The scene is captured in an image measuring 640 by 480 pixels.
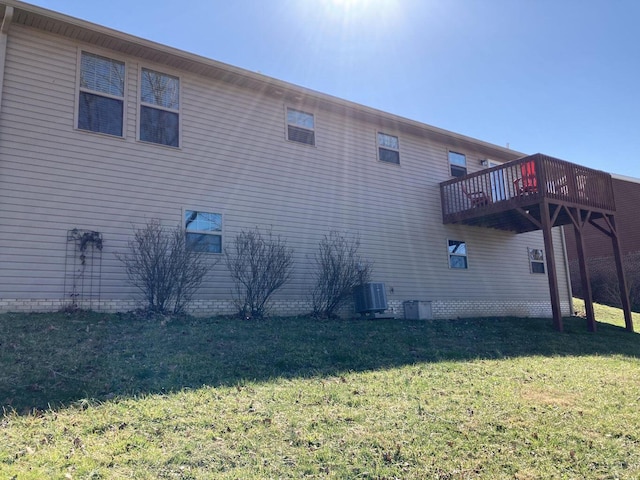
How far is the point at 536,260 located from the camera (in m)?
16.8

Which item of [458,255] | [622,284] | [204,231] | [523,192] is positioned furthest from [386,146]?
[622,284]

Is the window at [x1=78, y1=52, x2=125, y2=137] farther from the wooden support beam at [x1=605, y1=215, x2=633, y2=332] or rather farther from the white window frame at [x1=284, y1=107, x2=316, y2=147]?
the wooden support beam at [x1=605, y1=215, x2=633, y2=332]

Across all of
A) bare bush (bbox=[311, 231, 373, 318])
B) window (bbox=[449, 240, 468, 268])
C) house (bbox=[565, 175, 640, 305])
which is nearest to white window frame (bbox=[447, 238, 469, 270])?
window (bbox=[449, 240, 468, 268])

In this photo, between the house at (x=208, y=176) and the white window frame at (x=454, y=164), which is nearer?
the house at (x=208, y=176)

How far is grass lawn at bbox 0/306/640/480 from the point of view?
3.77m

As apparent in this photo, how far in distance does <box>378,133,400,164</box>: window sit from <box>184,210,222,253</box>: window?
530 centimetres

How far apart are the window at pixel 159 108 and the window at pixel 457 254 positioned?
27.1 feet

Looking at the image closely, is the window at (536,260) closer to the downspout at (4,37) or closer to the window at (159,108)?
the window at (159,108)

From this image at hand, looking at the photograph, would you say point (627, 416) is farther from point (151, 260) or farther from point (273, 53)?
point (273, 53)

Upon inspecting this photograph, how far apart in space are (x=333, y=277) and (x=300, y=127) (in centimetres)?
376

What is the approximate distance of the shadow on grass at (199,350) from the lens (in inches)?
203

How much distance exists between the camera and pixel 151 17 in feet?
33.1

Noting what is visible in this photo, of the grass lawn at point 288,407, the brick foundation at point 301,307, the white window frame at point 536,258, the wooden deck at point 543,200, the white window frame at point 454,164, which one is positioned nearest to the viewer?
the grass lawn at point 288,407

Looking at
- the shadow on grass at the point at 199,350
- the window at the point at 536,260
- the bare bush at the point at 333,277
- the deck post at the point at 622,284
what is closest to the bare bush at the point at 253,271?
the shadow on grass at the point at 199,350
